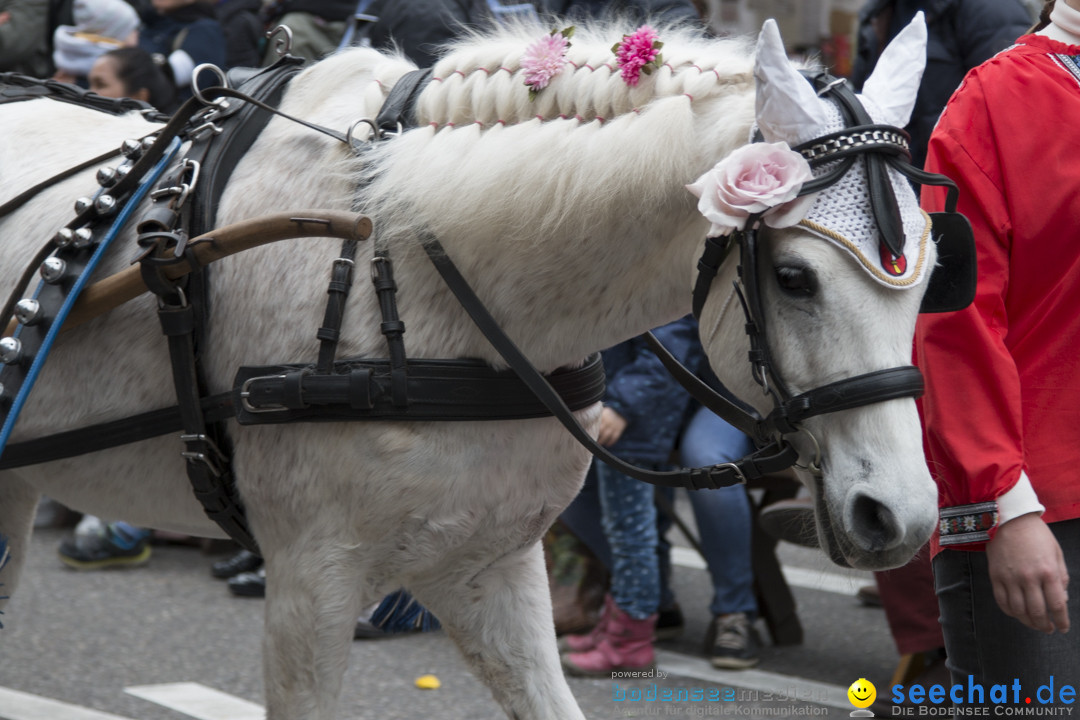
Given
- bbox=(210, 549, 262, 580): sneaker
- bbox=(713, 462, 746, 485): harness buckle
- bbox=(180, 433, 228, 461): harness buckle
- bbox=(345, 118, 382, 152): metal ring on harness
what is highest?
bbox=(345, 118, 382, 152): metal ring on harness

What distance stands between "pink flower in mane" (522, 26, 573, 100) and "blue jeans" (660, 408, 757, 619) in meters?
2.19

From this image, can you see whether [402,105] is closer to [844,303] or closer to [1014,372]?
[844,303]

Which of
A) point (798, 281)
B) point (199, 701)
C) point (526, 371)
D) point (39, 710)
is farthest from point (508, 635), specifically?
point (39, 710)

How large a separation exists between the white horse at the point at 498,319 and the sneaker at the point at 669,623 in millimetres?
2205

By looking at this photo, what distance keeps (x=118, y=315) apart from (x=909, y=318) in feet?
4.48

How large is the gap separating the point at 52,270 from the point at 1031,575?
5.54ft

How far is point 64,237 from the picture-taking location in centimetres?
221

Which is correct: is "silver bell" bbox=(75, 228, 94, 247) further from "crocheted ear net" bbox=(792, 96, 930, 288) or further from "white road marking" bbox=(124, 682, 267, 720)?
"white road marking" bbox=(124, 682, 267, 720)

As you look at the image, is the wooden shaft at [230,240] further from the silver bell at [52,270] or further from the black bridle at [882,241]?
the black bridle at [882,241]

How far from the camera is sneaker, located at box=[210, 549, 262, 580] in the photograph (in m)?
5.20

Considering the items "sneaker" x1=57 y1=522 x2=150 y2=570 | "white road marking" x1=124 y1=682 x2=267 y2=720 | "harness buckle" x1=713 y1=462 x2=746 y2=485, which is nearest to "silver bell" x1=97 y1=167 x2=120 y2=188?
"harness buckle" x1=713 y1=462 x2=746 y2=485

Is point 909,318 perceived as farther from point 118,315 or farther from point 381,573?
point 118,315

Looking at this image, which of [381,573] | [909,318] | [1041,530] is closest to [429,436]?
[381,573]

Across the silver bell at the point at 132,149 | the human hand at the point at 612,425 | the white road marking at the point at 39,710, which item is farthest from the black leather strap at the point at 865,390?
the white road marking at the point at 39,710
